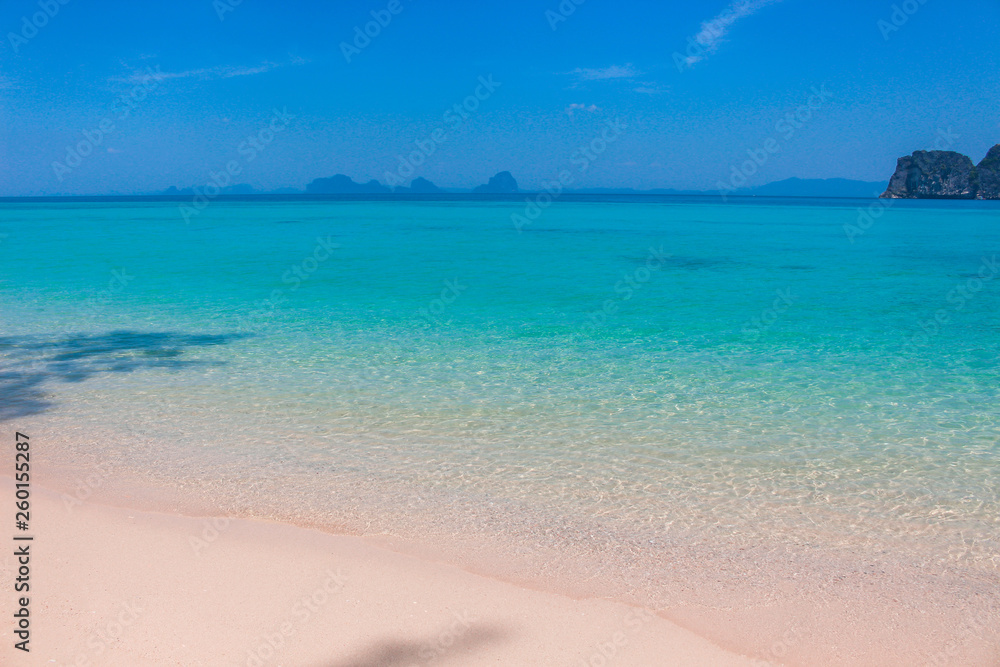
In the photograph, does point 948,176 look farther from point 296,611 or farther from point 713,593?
point 296,611

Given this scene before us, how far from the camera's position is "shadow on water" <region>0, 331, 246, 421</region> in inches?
391

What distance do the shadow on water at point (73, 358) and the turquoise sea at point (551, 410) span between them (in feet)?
0.25

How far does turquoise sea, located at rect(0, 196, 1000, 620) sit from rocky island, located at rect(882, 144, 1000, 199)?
207744 mm

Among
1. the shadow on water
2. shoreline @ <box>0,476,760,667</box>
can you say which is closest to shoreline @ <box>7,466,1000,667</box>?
shoreline @ <box>0,476,760,667</box>

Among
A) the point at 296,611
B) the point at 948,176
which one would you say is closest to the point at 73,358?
→ the point at 296,611

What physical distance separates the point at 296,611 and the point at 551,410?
17.1 ft

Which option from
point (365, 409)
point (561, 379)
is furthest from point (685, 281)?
point (365, 409)

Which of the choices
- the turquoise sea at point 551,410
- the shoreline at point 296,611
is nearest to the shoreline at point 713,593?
the shoreline at point 296,611

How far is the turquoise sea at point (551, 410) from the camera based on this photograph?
20.5 feet

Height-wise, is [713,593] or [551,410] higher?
[551,410]

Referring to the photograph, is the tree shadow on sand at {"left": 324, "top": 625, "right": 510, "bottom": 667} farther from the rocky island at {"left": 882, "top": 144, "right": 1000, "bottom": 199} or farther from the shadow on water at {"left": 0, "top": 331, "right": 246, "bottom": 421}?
the rocky island at {"left": 882, "top": 144, "right": 1000, "bottom": 199}

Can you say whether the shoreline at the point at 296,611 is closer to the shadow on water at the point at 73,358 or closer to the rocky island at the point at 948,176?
the shadow on water at the point at 73,358

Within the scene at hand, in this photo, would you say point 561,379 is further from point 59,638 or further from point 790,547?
point 59,638

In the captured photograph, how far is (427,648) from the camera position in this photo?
436cm
